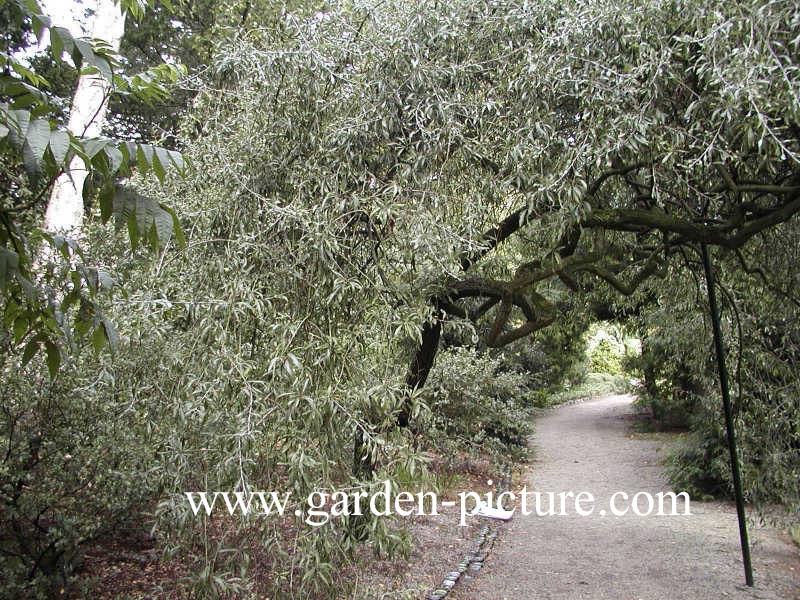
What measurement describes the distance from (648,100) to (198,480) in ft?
11.0

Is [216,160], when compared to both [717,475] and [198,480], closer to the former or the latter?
[198,480]

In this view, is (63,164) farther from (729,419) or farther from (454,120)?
(729,419)

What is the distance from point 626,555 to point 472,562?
1.59m

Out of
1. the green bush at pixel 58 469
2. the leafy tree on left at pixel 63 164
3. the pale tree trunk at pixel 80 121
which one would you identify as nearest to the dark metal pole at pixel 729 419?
the green bush at pixel 58 469

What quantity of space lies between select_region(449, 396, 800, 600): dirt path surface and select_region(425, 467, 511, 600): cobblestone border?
0.25 ft

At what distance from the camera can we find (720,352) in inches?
211

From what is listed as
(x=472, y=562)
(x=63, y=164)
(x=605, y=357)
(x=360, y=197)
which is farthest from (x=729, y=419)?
(x=605, y=357)

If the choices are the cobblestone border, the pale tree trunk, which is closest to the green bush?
the cobblestone border

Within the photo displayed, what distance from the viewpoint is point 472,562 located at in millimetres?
6035

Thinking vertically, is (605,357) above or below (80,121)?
above

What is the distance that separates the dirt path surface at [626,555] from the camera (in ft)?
17.6

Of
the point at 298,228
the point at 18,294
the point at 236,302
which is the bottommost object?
the point at 18,294

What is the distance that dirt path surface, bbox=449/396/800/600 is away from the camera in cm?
536

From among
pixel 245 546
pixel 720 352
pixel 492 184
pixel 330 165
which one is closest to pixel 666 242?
pixel 720 352
